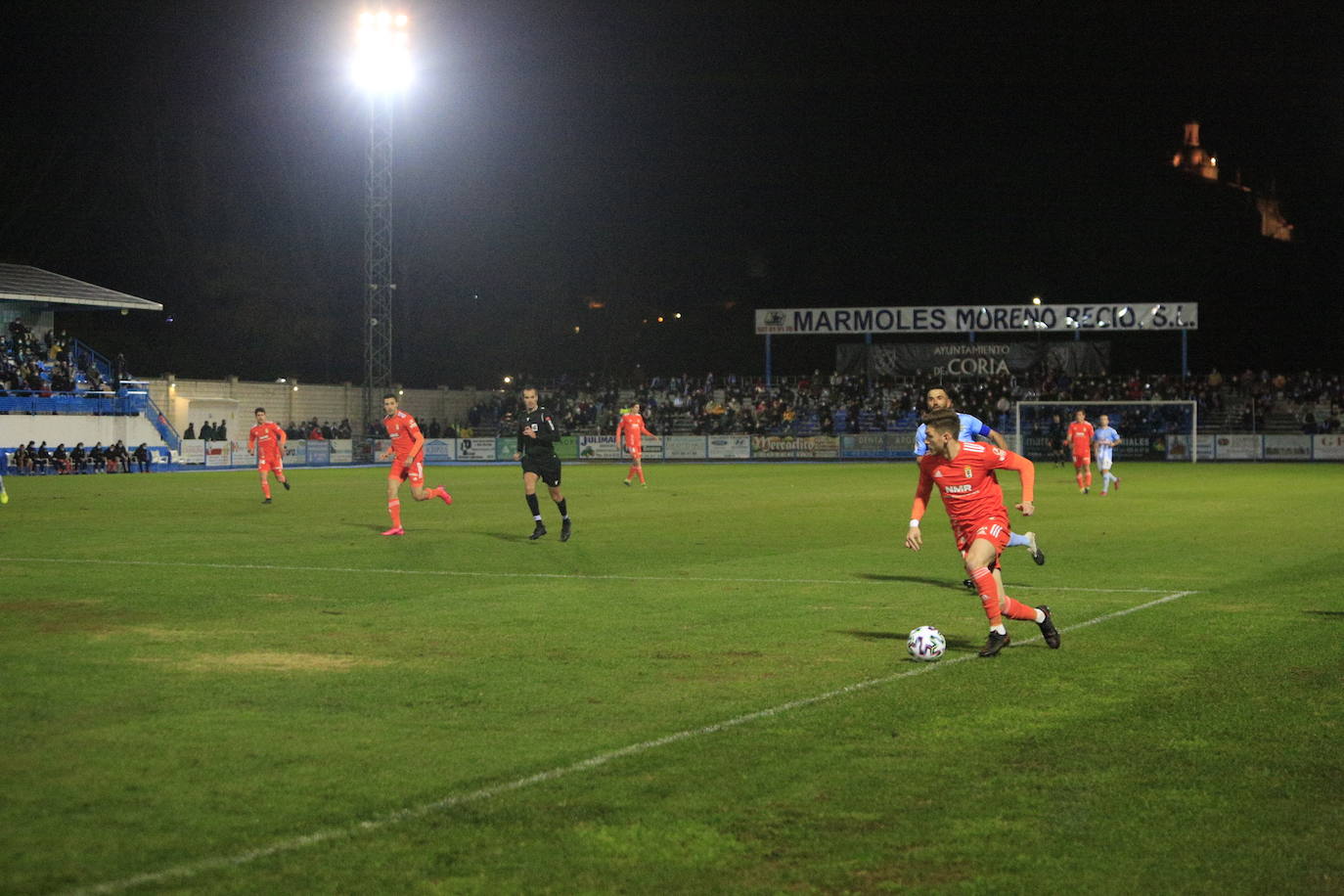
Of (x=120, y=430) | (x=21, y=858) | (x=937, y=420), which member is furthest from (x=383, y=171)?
(x=21, y=858)

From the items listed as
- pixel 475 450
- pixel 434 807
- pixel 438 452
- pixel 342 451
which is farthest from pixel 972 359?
pixel 434 807

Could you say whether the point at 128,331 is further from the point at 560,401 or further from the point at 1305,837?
the point at 1305,837

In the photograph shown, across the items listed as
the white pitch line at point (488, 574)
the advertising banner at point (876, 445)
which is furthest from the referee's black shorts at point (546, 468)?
the advertising banner at point (876, 445)

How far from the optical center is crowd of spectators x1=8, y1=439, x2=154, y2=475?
50.7 meters

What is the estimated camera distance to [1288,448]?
60438mm

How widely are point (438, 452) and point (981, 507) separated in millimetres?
56760

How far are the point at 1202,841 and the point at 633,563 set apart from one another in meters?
11.9

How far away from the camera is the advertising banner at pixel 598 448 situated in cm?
6731

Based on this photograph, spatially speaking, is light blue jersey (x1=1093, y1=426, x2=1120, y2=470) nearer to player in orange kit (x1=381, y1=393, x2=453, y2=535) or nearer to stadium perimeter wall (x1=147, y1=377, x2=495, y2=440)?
player in orange kit (x1=381, y1=393, x2=453, y2=535)

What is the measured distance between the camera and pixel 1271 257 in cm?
9975

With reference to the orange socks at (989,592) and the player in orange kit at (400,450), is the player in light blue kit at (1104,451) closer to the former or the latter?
the player in orange kit at (400,450)

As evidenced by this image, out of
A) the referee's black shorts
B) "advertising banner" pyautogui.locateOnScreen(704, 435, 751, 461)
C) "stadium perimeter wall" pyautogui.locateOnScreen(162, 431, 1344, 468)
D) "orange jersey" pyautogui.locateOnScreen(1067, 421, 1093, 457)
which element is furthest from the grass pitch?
"advertising banner" pyautogui.locateOnScreen(704, 435, 751, 461)

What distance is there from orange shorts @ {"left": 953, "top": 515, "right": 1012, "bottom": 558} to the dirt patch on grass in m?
4.44

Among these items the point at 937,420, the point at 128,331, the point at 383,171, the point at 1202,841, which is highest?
the point at 383,171
